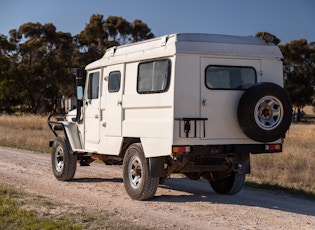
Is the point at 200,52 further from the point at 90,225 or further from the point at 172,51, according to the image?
the point at 90,225

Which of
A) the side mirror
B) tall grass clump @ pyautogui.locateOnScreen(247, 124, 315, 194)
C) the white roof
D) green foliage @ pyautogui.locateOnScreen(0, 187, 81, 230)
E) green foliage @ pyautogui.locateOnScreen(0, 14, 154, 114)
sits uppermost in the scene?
green foliage @ pyautogui.locateOnScreen(0, 14, 154, 114)

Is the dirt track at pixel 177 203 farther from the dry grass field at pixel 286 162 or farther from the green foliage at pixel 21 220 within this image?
the dry grass field at pixel 286 162

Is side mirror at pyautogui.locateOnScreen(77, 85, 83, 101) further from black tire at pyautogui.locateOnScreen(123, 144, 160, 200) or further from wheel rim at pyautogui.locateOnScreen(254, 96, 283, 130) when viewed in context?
wheel rim at pyautogui.locateOnScreen(254, 96, 283, 130)

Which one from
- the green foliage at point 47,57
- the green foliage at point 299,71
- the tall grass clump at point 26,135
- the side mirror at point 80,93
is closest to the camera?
the side mirror at point 80,93

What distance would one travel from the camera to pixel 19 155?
57.7 feet

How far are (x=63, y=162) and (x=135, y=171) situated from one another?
292cm

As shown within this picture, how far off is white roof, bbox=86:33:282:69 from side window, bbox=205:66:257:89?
0.77 feet

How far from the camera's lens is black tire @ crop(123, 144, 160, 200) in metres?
9.02

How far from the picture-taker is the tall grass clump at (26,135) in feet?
71.8

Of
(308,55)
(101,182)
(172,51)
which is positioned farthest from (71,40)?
(172,51)

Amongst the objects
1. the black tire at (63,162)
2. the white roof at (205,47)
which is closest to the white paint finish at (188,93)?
the white roof at (205,47)

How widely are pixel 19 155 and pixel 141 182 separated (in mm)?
9480

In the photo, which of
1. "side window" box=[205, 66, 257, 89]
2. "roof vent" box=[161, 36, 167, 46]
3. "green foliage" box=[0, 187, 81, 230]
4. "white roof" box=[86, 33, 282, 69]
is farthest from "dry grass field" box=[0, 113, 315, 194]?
"green foliage" box=[0, 187, 81, 230]

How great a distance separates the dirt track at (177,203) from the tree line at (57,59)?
35.6 metres
